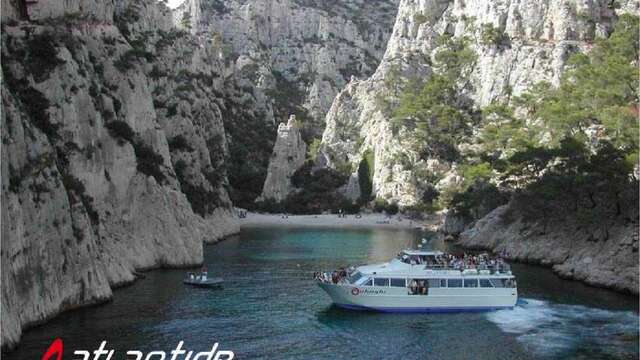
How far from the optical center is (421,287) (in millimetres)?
59719

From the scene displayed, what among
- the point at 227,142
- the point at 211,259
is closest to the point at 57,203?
the point at 211,259

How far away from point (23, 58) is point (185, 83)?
73.6 m

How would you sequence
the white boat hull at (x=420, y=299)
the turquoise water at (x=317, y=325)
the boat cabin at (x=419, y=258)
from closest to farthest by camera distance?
the turquoise water at (x=317, y=325) → the white boat hull at (x=420, y=299) → the boat cabin at (x=419, y=258)

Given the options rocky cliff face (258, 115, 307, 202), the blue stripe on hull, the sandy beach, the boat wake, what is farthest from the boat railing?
rocky cliff face (258, 115, 307, 202)

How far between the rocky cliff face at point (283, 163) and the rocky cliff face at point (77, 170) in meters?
70.6

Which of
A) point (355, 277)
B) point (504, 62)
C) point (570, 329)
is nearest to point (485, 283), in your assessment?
point (570, 329)

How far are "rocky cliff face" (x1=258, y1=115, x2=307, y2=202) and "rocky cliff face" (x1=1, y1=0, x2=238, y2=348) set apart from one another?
7062 centimetres

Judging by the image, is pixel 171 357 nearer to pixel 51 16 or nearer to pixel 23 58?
pixel 23 58

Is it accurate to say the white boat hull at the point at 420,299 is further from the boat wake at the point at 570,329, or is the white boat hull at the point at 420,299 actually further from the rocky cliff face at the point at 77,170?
the rocky cliff face at the point at 77,170

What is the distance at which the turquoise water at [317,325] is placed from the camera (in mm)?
45656

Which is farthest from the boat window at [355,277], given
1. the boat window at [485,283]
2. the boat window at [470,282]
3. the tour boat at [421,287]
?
the boat window at [485,283]

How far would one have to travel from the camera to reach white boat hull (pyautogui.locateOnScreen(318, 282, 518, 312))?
195 ft

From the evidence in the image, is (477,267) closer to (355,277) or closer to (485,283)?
(485,283)

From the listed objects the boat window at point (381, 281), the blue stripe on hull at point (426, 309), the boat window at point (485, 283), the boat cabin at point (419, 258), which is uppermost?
the boat cabin at point (419, 258)
